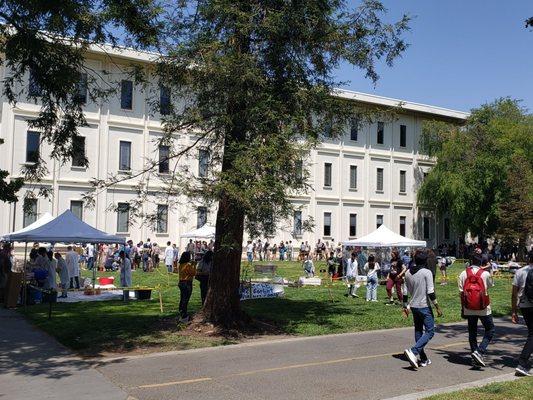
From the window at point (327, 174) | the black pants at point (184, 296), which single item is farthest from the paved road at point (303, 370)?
the window at point (327, 174)

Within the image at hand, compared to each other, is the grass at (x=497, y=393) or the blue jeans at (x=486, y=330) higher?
the blue jeans at (x=486, y=330)

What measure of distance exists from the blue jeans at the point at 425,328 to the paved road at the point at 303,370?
335mm

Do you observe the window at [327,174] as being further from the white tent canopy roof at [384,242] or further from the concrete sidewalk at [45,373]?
the concrete sidewalk at [45,373]

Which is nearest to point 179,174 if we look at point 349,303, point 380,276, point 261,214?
point 261,214

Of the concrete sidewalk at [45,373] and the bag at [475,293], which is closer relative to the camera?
the concrete sidewalk at [45,373]

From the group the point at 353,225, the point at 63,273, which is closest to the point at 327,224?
the point at 353,225

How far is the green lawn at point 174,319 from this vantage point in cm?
1215

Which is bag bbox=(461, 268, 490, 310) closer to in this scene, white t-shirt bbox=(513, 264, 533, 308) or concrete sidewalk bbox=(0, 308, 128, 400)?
white t-shirt bbox=(513, 264, 533, 308)

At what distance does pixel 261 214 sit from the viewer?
1172 centimetres

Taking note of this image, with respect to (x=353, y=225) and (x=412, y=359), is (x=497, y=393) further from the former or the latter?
(x=353, y=225)

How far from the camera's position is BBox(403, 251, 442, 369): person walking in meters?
9.49

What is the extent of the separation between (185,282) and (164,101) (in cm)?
424

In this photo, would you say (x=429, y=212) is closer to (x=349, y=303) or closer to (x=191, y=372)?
(x=349, y=303)

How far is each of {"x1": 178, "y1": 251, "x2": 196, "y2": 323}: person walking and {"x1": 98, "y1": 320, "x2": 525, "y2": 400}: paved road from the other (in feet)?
9.20
